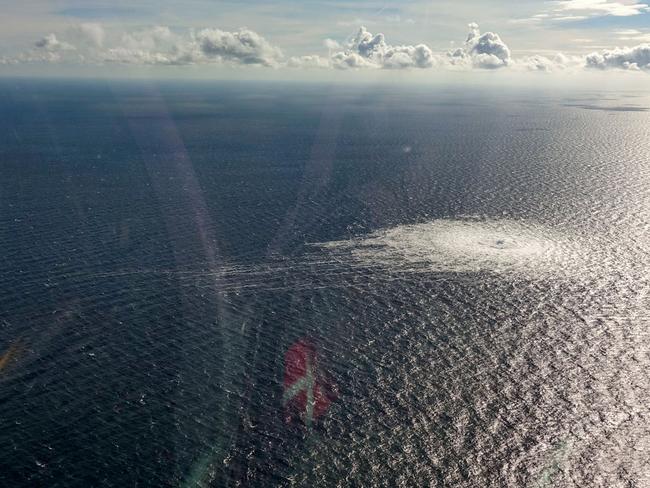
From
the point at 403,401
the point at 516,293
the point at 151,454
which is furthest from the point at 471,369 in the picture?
the point at 151,454

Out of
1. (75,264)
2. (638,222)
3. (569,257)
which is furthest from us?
(638,222)

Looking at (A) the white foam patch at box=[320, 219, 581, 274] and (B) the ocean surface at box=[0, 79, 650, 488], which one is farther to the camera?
(A) the white foam patch at box=[320, 219, 581, 274]

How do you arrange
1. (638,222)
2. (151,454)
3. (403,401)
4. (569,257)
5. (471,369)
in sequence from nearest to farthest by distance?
(151,454) → (403,401) → (471,369) → (569,257) → (638,222)

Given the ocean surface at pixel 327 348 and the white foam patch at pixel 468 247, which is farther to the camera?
the white foam patch at pixel 468 247

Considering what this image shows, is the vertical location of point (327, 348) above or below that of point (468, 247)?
below

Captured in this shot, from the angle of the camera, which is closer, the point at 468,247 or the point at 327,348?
the point at 327,348

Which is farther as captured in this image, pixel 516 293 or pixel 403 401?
pixel 516 293

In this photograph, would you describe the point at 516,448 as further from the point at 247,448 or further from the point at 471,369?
the point at 247,448
